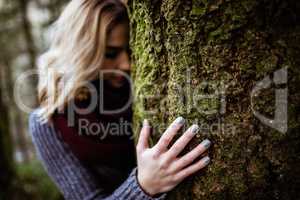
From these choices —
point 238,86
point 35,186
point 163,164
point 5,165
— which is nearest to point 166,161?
point 163,164

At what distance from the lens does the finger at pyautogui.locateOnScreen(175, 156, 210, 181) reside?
4.46ft

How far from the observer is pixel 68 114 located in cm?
206

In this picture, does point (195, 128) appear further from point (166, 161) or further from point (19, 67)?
point (19, 67)

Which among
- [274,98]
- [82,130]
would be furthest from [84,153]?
[274,98]

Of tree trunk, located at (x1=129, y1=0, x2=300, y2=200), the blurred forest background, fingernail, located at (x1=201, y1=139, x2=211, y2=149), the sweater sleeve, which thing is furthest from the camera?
the blurred forest background

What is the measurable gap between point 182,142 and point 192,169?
11 centimetres

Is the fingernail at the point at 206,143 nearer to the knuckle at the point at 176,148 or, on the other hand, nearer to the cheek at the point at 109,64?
the knuckle at the point at 176,148

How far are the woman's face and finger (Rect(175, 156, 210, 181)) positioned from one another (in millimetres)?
904

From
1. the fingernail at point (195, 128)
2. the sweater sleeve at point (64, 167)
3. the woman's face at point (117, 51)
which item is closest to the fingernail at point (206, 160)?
the fingernail at point (195, 128)

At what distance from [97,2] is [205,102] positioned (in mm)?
1096

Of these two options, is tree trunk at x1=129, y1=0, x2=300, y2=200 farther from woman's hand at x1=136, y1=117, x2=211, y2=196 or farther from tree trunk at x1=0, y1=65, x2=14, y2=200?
tree trunk at x1=0, y1=65, x2=14, y2=200

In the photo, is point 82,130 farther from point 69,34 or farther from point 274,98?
point 274,98

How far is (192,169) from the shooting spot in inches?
54.8

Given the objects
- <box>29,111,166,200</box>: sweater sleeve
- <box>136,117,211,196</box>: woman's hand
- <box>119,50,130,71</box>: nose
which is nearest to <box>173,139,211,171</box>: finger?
<box>136,117,211,196</box>: woman's hand
